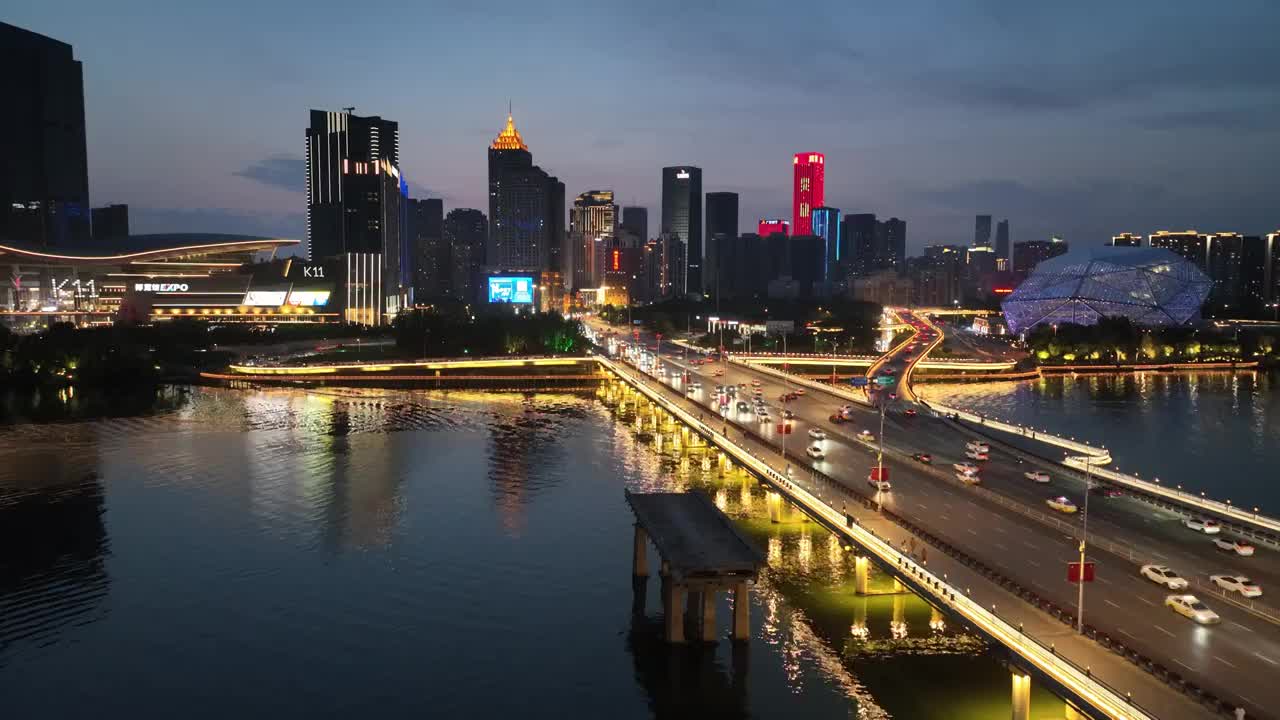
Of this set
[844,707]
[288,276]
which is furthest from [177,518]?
[288,276]

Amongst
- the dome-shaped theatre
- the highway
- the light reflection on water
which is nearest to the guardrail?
the highway

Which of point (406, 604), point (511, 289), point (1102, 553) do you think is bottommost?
point (406, 604)

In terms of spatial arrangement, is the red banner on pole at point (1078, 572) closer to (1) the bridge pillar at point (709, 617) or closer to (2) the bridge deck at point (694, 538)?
(2) the bridge deck at point (694, 538)

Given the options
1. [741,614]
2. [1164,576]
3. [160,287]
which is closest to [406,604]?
[741,614]

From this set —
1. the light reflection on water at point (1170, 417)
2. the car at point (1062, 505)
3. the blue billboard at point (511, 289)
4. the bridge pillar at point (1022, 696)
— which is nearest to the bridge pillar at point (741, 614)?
the bridge pillar at point (1022, 696)

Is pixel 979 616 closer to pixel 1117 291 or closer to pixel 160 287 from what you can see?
pixel 1117 291

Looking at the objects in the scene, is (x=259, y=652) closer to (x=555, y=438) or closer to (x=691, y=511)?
(x=691, y=511)
